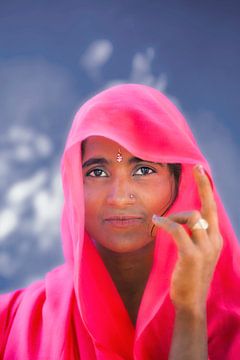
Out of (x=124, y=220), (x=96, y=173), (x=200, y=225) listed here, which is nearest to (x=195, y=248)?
(x=200, y=225)

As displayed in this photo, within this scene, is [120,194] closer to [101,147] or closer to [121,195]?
[121,195]

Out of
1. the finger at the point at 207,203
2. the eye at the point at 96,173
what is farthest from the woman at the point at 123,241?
the finger at the point at 207,203

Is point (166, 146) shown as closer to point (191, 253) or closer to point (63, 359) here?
point (191, 253)

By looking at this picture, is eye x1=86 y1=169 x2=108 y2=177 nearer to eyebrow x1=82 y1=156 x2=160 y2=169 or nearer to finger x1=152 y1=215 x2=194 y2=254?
eyebrow x1=82 y1=156 x2=160 y2=169

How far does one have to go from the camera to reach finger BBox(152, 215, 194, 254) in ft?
3.42

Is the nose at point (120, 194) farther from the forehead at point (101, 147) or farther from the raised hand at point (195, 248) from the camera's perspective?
the raised hand at point (195, 248)

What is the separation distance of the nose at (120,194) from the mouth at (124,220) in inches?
1.2

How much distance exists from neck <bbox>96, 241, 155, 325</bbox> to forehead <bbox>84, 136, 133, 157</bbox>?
0.25 meters

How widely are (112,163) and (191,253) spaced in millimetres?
369

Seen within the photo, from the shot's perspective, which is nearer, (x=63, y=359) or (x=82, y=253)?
(x=63, y=359)

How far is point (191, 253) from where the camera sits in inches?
41.8

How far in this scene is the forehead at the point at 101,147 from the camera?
1.36 m

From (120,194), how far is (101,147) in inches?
5.7

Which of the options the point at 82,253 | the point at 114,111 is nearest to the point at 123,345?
the point at 82,253
